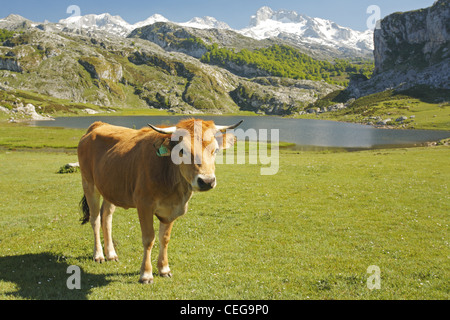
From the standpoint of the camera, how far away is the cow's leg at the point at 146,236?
7.65 meters

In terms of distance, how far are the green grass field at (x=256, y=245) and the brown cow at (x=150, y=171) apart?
137 cm

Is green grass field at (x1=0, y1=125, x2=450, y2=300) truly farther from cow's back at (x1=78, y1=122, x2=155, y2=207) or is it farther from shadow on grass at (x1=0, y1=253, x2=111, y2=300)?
cow's back at (x1=78, y1=122, x2=155, y2=207)

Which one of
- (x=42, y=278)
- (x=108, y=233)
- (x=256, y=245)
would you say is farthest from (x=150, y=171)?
(x=256, y=245)

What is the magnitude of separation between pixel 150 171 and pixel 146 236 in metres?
1.81

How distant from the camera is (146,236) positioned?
784 cm

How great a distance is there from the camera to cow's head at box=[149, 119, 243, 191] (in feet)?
20.6

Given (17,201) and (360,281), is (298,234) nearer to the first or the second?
(360,281)

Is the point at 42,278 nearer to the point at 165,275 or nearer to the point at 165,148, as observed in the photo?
the point at 165,275

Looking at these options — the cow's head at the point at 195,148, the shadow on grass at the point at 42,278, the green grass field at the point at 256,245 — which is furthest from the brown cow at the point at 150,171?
the green grass field at the point at 256,245

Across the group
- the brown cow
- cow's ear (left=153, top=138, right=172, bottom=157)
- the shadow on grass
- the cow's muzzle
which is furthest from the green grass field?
cow's ear (left=153, top=138, right=172, bottom=157)

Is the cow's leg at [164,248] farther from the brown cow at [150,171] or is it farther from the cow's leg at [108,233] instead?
the cow's leg at [108,233]

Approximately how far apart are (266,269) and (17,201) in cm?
1784

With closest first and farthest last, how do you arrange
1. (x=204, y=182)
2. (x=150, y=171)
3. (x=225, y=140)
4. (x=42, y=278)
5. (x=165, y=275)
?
(x=204, y=182), (x=225, y=140), (x=150, y=171), (x=42, y=278), (x=165, y=275)
